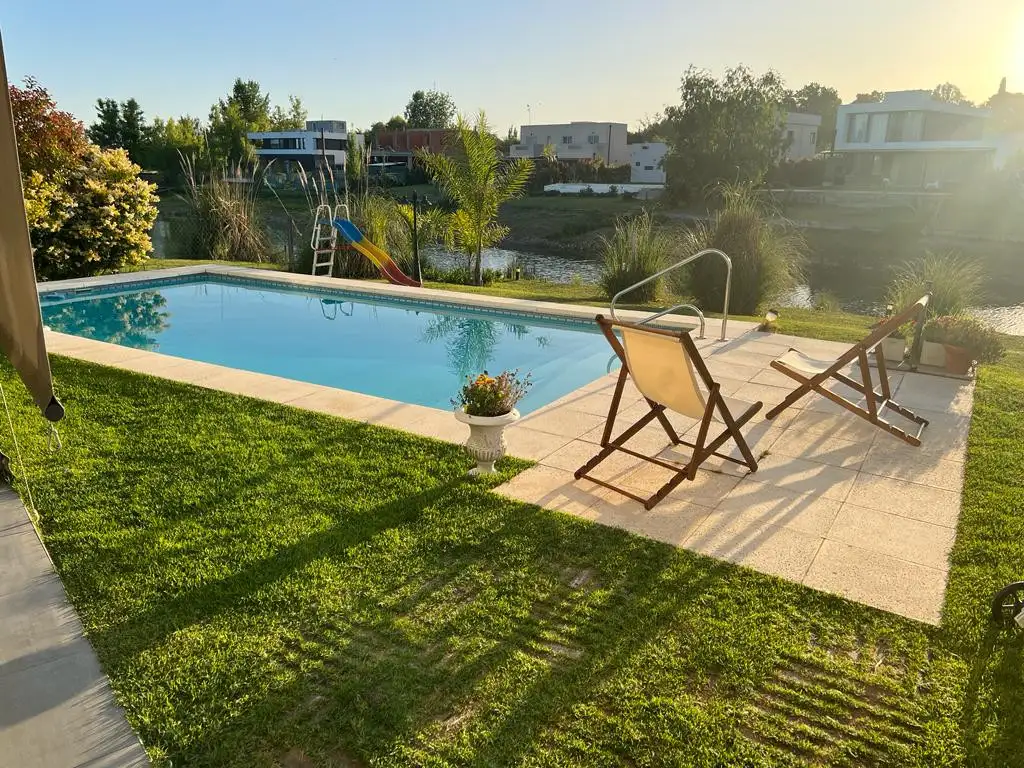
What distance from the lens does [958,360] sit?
6.27m

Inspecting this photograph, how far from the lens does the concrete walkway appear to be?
6.91 feet

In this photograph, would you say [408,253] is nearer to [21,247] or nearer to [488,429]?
[488,429]

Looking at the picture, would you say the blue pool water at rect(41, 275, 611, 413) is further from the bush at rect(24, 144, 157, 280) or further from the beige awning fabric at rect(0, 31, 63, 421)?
the beige awning fabric at rect(0, 31, 63, 421)

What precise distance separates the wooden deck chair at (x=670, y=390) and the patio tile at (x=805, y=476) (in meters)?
0.13

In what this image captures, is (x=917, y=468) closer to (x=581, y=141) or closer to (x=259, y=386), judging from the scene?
(x=259, y=386)

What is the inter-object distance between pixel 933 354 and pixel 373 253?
352 inches

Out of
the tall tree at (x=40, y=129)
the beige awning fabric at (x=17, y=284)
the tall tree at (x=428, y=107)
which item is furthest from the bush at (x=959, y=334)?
the tall tree at (x=428, y=107)

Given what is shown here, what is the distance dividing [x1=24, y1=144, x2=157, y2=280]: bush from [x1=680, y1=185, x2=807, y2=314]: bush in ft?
30.8

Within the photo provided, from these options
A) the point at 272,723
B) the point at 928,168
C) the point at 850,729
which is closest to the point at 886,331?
the point at 850,729

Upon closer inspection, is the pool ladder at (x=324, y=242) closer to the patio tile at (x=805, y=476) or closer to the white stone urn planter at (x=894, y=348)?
the white stone urn planter at (x=894, y=348)

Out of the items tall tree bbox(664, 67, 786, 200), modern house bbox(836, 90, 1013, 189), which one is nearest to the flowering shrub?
tall tree bbox(664, 67, 786, 200)

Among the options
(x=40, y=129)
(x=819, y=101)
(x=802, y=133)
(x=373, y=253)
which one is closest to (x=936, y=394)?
(x=373, y=253)

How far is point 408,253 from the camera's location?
14055 mm

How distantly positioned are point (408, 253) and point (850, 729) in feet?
41.7
